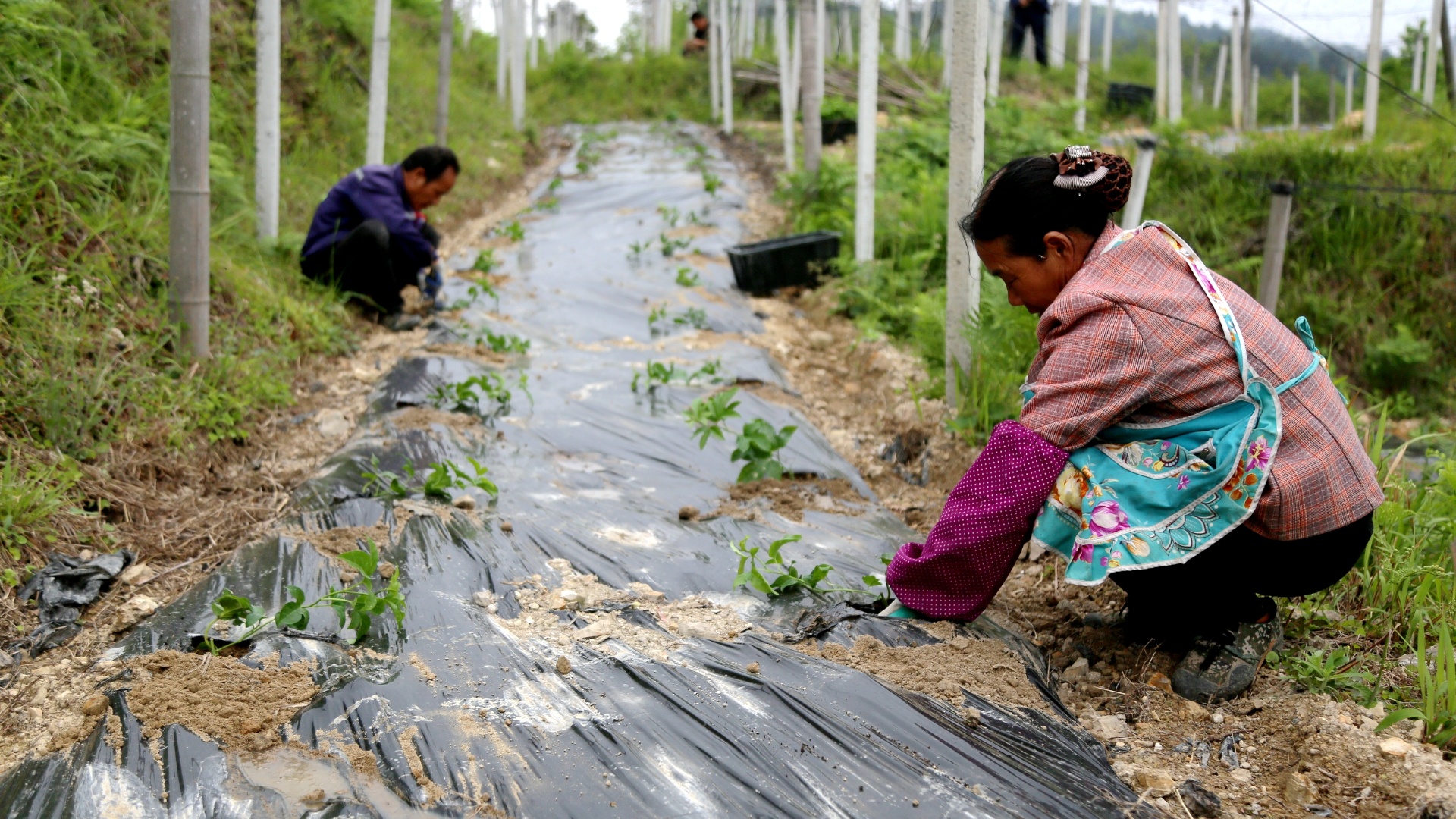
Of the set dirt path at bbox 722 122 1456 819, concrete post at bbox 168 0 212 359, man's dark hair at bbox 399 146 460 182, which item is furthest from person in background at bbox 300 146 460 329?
dirt path at bbox 722 122 1456 819

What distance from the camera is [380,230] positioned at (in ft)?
16.6

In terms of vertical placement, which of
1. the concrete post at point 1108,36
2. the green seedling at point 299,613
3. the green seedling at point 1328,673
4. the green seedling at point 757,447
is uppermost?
the concrete post at point 1108,36

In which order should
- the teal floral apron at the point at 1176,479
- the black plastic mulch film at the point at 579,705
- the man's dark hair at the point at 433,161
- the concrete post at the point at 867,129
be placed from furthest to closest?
the concrete post at the point at 867,129 → the man's dark hair at the point at 433,161 → the teal floral apron at the point at 1176,479 → the black plastic mulch film at the point at 579,705

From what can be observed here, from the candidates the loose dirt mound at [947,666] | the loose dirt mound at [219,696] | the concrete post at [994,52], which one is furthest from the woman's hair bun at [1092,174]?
the concrete post at [994,52]

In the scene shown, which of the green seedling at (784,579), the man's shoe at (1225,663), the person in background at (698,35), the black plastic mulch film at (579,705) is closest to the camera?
the black plastic mulch film at (579,705)

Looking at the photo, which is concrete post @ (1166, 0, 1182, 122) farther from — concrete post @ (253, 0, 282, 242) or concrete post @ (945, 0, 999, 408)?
concrete post @ (253, 0, 282, 242)

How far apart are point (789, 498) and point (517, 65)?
47.3ft

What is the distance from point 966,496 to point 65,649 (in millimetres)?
2005

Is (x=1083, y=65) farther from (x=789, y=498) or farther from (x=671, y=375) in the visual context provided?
(x=789, y=498)

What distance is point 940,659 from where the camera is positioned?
6.56ft

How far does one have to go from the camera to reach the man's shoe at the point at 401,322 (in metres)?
5.34

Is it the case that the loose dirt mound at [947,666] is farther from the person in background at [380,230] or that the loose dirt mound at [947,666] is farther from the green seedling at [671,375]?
the person in background at [380,230]

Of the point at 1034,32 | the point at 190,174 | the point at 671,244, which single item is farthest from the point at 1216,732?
the point at 1034,32

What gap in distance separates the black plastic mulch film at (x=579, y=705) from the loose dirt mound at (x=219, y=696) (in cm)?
3
